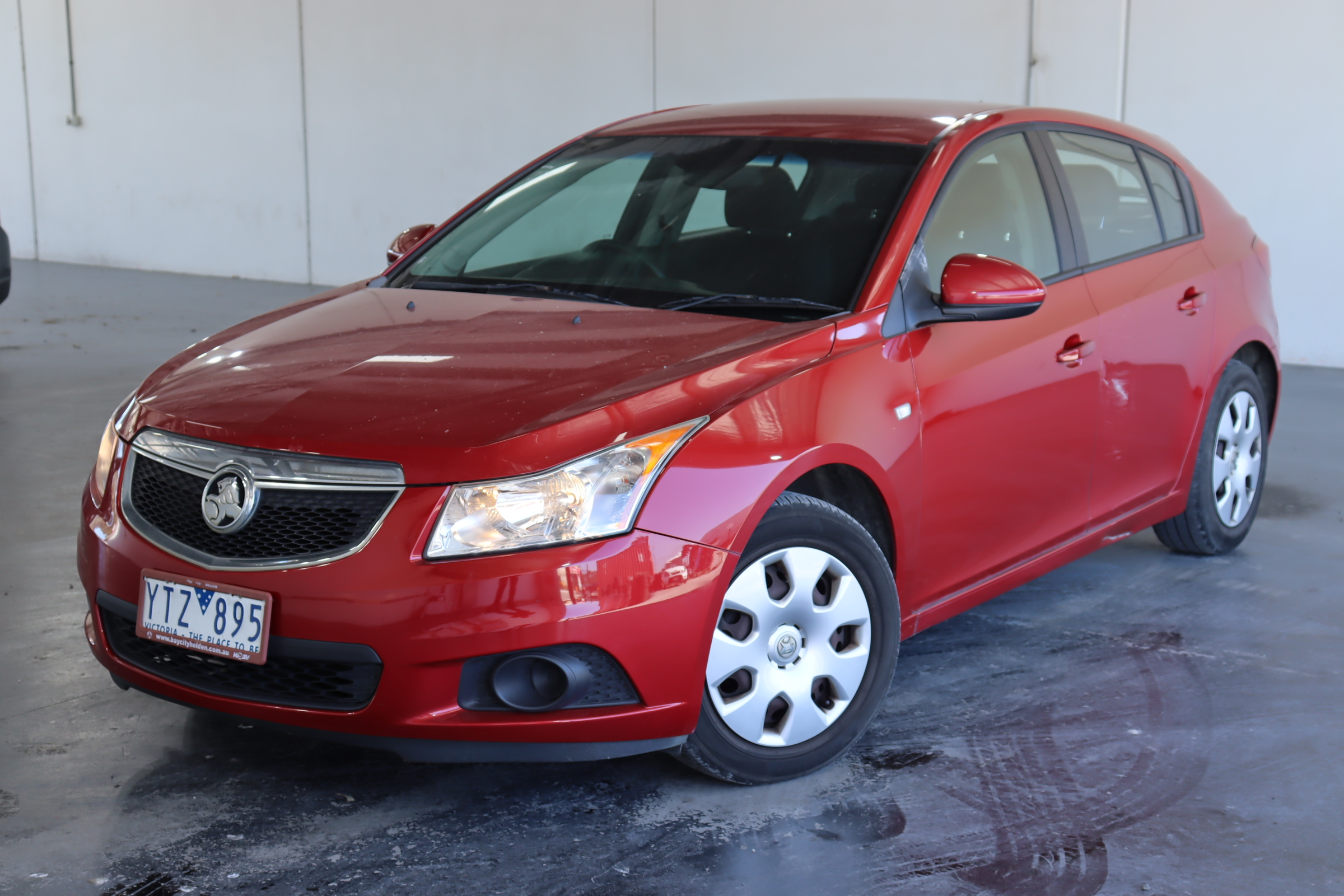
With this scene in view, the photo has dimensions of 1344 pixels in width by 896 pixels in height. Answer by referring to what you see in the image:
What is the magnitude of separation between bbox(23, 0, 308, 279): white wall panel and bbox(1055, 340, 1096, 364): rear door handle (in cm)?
976

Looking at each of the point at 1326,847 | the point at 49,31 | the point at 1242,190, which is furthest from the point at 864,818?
the point at 49,31

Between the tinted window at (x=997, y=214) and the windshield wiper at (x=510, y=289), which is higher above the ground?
the tinted window at (x=997, y=214)

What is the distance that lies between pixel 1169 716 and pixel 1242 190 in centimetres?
563

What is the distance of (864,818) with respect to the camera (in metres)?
2.48

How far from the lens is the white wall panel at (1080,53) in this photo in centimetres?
795

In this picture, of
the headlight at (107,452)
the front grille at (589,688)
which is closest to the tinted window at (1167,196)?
the front grille at (589,688)

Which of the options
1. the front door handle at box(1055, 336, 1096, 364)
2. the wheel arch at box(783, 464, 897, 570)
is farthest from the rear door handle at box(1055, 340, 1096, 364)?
the wheel arch at box(783, 464, 897, 570)

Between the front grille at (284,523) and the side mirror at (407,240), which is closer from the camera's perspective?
the front grille at (284,523)

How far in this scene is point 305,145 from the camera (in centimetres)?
1183

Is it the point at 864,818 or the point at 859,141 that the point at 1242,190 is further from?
the point at 864,818

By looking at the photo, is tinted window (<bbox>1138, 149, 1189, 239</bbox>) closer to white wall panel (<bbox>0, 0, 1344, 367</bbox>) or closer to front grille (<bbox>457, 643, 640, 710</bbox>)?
front grille (<bbox>457, 643, 640, 710</bbox>)

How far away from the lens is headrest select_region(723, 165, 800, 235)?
10.0 feet

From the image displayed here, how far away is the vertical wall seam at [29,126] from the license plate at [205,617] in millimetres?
13278

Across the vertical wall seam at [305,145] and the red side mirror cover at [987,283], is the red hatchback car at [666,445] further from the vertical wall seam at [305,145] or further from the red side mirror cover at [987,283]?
the vertical wall seam at [305,145]
